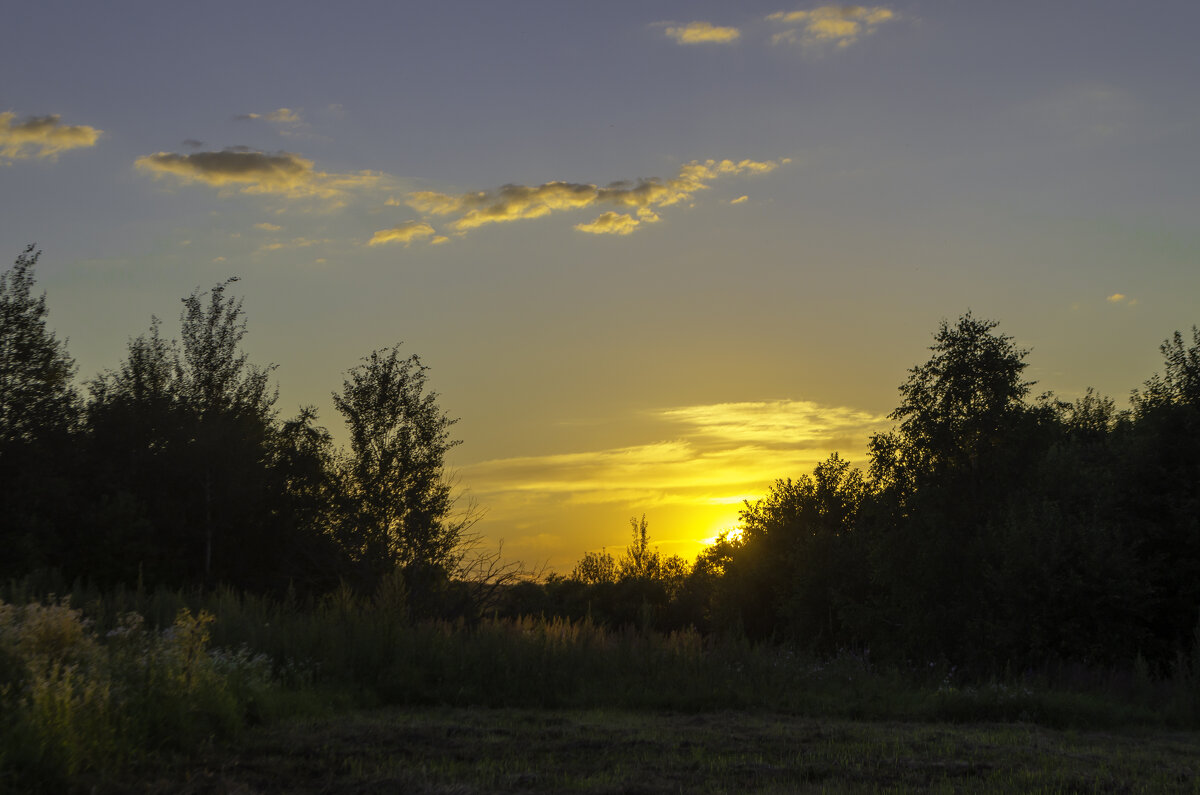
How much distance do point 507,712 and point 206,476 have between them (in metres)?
19.5

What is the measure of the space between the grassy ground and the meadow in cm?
4

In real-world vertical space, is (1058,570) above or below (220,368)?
below

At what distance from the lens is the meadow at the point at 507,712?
871cm


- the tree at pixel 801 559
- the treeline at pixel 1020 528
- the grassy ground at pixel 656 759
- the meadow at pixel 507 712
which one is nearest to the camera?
the grassy ground at pixel 656 759

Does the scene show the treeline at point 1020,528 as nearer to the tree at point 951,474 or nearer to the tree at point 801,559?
the tree at point 951,474

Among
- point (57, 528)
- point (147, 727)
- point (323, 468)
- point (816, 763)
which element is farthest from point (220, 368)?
point (816, 763)

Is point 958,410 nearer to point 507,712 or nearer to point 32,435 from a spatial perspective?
point 507,712

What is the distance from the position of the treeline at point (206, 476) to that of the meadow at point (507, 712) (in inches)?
293

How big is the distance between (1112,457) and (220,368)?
29.3 m

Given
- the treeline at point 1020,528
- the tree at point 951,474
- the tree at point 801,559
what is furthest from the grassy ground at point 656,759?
the tree at point 801,559

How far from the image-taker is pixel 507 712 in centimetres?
1412

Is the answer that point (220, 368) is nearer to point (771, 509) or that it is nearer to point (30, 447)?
point (30, 447)

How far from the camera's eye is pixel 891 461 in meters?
27.9

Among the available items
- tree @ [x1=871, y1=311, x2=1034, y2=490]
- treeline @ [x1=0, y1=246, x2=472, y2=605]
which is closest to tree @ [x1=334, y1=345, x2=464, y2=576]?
treeline @ [x1=0, y1=246, x2=472, y2=605]
